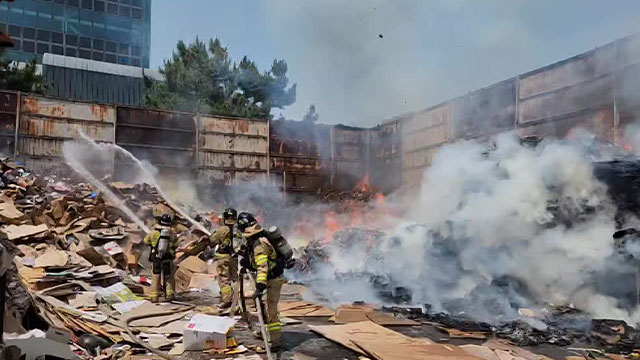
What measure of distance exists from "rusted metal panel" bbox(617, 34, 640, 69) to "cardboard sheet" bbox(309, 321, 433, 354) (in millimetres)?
7765

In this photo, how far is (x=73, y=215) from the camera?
467 inches

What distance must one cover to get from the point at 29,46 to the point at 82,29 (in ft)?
10.8

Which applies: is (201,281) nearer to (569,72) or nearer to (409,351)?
(409,351)

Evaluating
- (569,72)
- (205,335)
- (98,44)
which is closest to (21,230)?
(205,335)

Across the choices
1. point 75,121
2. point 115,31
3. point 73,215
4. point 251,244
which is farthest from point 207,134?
point 115,31

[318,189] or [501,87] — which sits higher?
[501,87]

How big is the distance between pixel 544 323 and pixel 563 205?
2.26m

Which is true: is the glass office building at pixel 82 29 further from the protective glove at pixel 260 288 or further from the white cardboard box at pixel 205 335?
the protective glove at pixel 260 288

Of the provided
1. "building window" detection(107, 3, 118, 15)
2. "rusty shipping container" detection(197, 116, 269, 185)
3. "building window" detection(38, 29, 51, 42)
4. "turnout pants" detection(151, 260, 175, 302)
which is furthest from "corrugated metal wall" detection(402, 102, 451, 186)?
"building window" detection(38, 29, 51, 42)

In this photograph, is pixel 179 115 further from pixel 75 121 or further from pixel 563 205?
pixel 563 205

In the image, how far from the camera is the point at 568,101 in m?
12.1

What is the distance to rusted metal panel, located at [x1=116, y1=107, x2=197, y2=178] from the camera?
16000mm

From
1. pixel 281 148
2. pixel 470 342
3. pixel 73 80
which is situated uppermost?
pixel 73 80

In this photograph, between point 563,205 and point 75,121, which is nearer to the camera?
point 563,205
